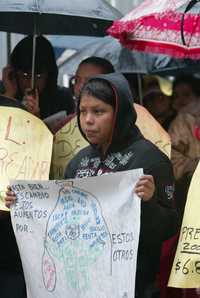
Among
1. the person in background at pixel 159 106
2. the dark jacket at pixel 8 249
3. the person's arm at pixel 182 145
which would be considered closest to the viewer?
the dark jacket at pixel 8 249

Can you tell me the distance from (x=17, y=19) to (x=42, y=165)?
1.83 metres

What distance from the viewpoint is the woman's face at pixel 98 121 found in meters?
5.04

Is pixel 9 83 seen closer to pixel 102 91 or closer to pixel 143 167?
pixel 102 91

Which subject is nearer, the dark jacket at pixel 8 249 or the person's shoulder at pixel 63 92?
the dark jacket at pixel 8 249

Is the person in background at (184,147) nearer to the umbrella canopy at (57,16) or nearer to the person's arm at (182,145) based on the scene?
the person's arm at (182,145)

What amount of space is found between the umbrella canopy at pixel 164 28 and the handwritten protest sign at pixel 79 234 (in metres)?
1.47

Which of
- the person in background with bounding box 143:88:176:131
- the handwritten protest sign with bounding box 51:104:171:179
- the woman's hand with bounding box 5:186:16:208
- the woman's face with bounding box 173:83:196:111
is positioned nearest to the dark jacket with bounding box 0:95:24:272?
the handwritten protest sign with bounding box 51:104:171:179

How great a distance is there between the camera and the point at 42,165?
224 inches

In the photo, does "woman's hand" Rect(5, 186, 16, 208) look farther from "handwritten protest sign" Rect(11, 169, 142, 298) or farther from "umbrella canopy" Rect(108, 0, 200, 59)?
"umbrella canopy" Rect(108, 0, 200, 59)

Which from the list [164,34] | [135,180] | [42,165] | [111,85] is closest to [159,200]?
[135,180]

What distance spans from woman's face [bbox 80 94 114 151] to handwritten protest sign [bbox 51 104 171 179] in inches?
31.2

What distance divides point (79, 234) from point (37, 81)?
1.97 metres

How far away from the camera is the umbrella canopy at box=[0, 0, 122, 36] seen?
668 centimetres

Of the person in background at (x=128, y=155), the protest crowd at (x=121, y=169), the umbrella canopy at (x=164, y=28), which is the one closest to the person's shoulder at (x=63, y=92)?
the umbrella canopy at (x=164, y=28)
